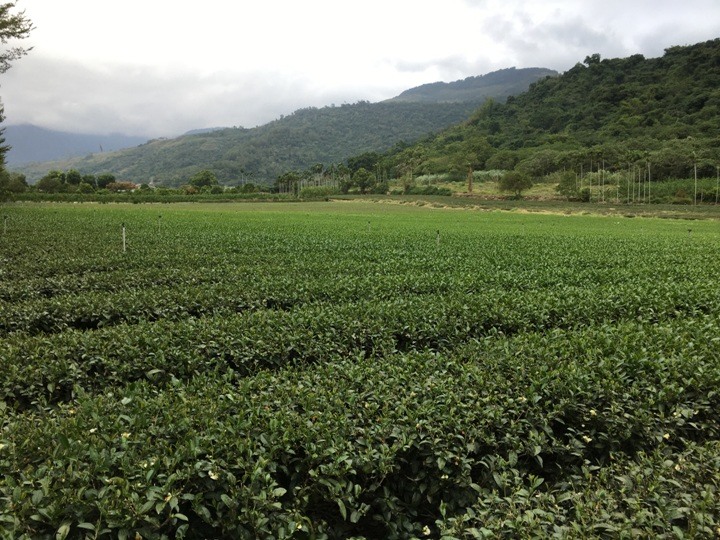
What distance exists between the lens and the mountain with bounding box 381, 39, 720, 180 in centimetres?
10294

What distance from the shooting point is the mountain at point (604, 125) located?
4053 inches

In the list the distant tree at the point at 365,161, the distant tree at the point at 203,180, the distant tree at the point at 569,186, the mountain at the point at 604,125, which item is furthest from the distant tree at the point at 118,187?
the distant tree at the point at 569,186

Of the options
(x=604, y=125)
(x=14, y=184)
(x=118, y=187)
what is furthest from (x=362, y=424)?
(x=604, y=125)

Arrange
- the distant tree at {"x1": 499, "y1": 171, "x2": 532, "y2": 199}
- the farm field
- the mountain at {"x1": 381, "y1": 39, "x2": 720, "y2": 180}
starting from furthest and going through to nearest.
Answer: the mountain at {"x1": 381, "y1": 39, "x2": 720, "y2": 180}
the distant tree at {"x1": 499, "y1": 171, "x2": 532, "y2": 199}
the farm field

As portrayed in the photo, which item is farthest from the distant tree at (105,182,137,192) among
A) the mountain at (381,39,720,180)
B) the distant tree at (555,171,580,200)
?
the distant tree at (555,171,580,200)

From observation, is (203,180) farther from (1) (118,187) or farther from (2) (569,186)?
(2) (569,186)

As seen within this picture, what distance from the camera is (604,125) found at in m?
136

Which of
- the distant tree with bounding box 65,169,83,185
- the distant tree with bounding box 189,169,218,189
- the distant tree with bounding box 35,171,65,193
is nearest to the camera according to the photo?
the distant tree with bounding box 35,171,65,193

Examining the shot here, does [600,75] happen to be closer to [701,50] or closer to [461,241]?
[701,50]

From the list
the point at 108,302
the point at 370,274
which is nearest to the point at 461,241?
the point at 370,274

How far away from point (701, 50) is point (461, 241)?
561 ft

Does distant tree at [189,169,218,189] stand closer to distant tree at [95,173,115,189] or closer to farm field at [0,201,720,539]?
distant tree at [95,173,115,189]

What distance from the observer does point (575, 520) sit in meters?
3.48

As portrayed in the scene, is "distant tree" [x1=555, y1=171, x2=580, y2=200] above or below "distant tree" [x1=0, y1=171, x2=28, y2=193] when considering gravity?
below
